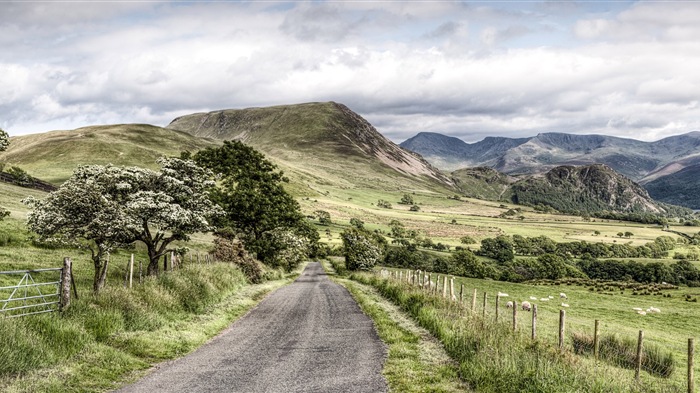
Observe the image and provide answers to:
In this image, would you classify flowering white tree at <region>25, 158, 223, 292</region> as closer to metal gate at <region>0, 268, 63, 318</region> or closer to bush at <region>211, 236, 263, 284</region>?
metal gate at <region>0, 268, 63, 318</region>

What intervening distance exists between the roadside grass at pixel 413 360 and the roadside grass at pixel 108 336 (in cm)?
784

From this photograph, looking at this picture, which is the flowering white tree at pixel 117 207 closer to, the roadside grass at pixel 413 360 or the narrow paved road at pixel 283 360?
the narrow paved road at pixel 283 360

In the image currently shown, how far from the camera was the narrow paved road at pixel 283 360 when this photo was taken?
47.5 ft

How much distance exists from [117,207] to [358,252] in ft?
261

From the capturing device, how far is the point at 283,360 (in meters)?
17.5

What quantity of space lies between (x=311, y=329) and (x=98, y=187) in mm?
15409

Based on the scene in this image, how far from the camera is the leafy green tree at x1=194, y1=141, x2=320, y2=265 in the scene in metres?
61.4

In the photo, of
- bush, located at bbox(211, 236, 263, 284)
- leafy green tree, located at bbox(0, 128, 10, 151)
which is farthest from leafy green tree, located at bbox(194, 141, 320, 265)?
leafy green tree, located at bbox(0, 128, 10, 151)

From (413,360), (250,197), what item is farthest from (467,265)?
(413,360)

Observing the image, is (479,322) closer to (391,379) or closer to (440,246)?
(391,379)

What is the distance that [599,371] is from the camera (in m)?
13.9

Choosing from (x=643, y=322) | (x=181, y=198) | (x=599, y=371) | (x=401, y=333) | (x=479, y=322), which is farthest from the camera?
(x=643, y=322)

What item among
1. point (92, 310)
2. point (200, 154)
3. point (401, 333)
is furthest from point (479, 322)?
point (200, 154)

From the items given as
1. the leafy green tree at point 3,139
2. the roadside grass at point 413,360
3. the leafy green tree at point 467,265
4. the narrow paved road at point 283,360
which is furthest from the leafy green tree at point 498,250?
the narrow paved road at point 283,360
